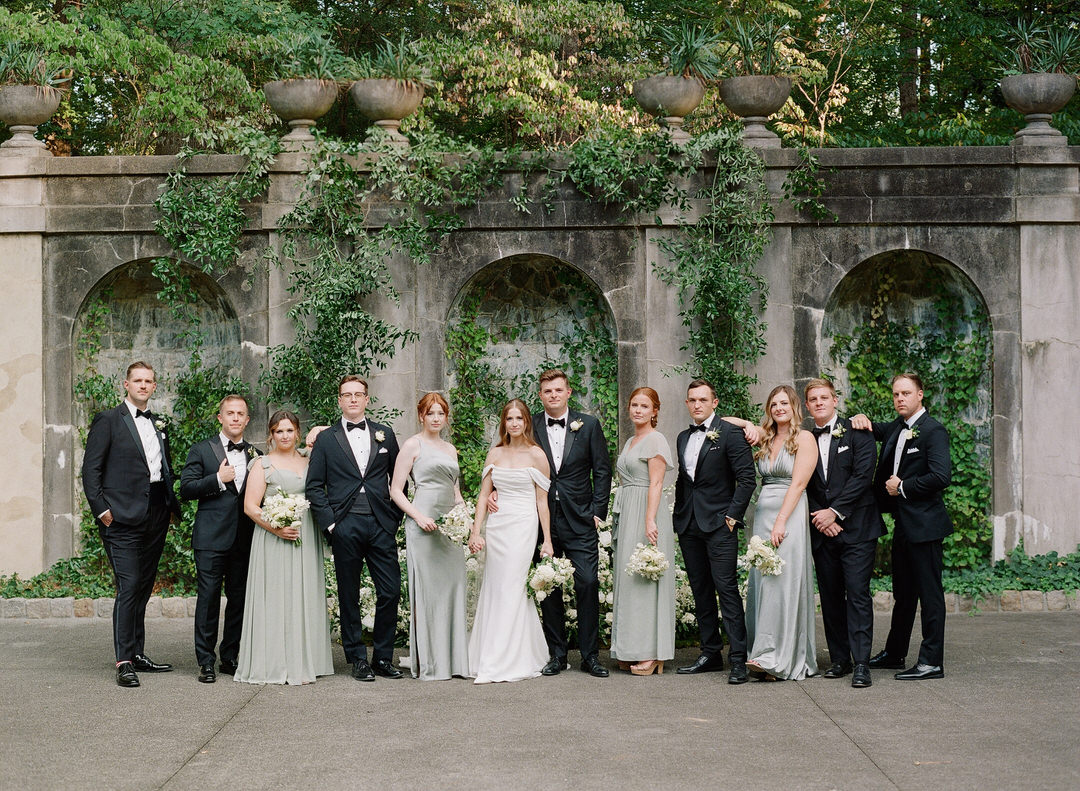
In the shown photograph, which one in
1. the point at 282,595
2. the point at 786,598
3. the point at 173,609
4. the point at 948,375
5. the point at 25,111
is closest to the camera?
the point at 786,598

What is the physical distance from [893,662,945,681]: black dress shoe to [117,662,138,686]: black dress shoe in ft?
15.1

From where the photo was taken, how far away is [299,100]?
1098cm

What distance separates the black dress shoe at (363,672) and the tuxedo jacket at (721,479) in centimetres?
218

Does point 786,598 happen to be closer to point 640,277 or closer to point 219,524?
point 219,524

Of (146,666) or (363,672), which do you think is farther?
(146,666)

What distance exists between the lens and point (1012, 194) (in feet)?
35.3

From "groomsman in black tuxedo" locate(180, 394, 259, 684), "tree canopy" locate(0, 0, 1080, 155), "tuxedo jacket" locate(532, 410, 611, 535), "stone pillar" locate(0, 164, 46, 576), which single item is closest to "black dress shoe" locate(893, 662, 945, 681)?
"tuxedo jacket" locate(532, 410, 611, 535)

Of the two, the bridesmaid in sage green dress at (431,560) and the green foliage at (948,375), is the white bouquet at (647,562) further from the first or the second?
the green foliage at (948,375)

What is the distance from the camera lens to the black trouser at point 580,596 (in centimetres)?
810

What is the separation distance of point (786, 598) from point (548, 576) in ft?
4.72

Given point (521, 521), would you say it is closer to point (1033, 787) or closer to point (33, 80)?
point (1033, 787)

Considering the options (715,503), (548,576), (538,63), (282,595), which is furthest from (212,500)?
(538,63)

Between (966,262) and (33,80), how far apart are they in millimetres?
8150

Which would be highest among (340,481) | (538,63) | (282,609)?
(538,63)
